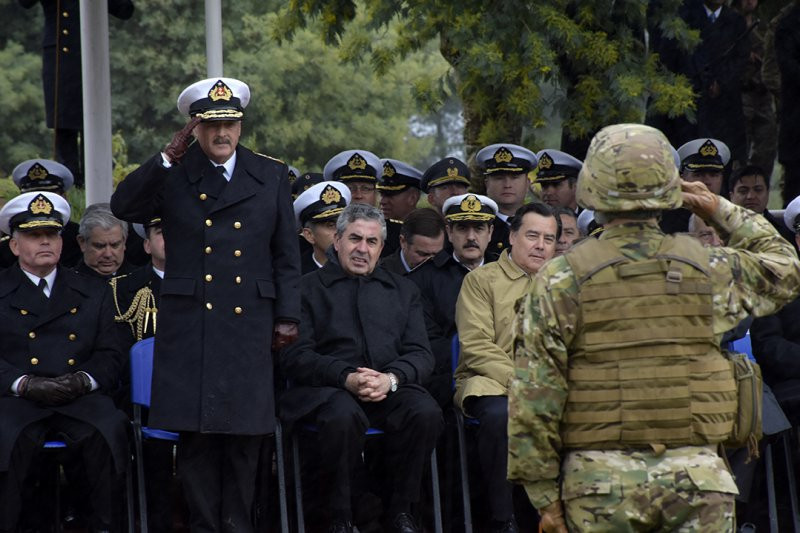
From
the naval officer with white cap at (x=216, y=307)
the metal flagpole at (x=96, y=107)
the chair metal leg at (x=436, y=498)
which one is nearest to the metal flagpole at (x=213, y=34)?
→ the metal flagpole at (x=96, y=107)

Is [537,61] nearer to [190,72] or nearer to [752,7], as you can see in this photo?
[752,7]

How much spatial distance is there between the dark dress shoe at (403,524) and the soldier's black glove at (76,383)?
162cm

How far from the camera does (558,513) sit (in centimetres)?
466

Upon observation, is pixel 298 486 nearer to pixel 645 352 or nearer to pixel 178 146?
pixel 178 146

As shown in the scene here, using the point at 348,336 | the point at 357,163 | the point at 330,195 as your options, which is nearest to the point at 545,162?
the point at 357,163

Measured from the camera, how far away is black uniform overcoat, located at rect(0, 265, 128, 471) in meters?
6.90

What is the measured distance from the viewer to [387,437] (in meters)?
7.14

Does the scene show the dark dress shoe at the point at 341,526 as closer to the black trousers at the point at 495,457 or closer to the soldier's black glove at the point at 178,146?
the black trousers at the point at 495,457

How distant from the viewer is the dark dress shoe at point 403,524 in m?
7.01

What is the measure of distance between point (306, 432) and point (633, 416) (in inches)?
117

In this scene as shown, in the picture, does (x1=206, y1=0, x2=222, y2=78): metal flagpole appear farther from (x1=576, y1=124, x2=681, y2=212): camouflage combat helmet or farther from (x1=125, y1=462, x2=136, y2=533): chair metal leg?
(x1=576, y1=124, x2=681, y2=212): camouflage combat helmet

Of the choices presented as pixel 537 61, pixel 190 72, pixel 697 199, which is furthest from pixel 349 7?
pixel 190 72

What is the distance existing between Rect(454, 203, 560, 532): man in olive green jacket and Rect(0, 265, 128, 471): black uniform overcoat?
5.75 ft

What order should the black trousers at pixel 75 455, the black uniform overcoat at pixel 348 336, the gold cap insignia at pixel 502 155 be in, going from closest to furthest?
the black trousers at pixel 75 455 < the black uniform overcoat at pixel 348 336 < the gold cap insignia at pixel 502 155
